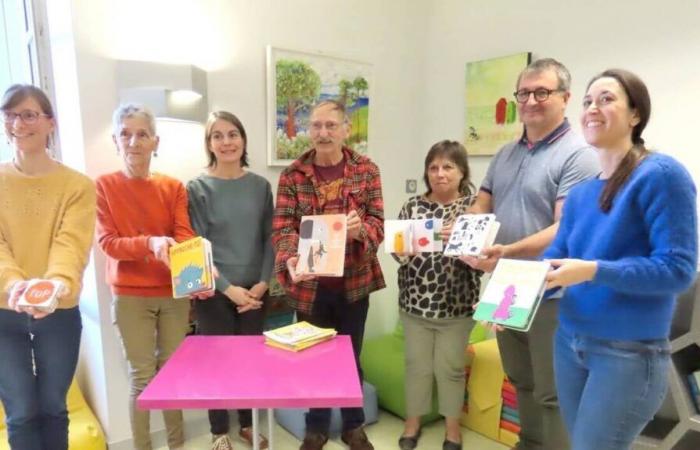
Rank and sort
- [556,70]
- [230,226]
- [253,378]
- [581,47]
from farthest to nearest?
[581,47]
[230,226]
[556,70]
[253,378]

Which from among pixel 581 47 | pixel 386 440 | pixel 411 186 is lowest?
pixel 386 440

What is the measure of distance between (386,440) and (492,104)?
2119 millimetres

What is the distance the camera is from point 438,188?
2283 millimetres

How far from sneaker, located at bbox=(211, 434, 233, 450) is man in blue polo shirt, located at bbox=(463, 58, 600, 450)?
141cm

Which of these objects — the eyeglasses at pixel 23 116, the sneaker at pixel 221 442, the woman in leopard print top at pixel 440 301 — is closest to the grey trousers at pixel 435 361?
the woman in leopard print top at pixel 440 301

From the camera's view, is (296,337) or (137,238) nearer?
(296,337)

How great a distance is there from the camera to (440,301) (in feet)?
7.47

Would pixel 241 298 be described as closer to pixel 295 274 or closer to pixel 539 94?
pixel 295 274

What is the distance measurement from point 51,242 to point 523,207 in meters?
1.73

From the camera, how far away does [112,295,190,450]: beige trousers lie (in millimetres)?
2057

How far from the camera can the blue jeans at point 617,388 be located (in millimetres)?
1248

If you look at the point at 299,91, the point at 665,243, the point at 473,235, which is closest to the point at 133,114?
the point at 299,91

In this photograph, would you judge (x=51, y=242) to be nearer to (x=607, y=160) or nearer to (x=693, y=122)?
(x=607, y=160)

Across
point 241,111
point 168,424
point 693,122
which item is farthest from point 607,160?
point 168,424
